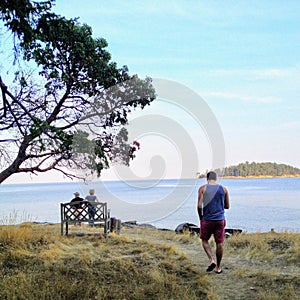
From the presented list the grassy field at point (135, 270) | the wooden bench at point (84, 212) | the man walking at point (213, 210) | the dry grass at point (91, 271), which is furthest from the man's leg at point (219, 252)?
the wooden bench at point (84, 212)

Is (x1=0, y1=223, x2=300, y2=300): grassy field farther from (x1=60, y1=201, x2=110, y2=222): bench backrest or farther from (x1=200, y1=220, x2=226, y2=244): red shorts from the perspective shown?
(x1=60, y1=201, x2=110, y2=222): bench backrest

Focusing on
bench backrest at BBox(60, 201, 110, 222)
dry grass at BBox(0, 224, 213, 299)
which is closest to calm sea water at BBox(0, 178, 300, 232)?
bench backrest at BBox(60, 201, 110, 222)

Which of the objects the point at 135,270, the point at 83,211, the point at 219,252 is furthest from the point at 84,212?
the point at 219,252

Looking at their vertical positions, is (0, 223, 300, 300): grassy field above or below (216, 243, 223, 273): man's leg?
below

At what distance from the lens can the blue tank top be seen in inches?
302

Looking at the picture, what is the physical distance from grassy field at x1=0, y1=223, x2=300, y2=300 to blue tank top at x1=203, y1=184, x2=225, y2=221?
1.08 meters

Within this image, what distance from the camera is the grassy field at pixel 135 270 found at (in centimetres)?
669

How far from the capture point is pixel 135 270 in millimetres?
7883

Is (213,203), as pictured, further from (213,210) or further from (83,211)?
(83,211)

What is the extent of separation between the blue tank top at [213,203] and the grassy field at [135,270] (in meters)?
1.08

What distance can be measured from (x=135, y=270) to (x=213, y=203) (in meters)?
1.90

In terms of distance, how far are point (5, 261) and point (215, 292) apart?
438cm

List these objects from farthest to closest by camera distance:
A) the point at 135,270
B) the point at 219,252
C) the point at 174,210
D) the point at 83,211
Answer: the point at 174,210 < the point at 83,211 < the point at 135,270 < the point at 219,252

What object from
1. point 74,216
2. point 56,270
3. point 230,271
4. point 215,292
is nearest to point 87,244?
point 74,216
